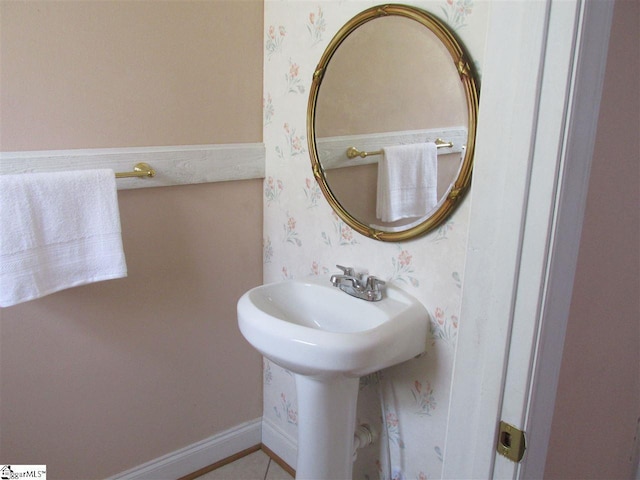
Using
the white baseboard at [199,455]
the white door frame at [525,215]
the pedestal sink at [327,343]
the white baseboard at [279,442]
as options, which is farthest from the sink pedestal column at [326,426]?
the white door frame at [525,215]

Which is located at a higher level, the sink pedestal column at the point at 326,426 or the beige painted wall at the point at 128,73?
the beige painted wall at the point at 128,73

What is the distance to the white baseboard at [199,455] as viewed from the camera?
1.77 meters

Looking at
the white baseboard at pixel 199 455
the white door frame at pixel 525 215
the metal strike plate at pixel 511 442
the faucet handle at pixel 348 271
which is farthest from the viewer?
the white baseboard at pixel 199 455

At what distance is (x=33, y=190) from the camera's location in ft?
4.26

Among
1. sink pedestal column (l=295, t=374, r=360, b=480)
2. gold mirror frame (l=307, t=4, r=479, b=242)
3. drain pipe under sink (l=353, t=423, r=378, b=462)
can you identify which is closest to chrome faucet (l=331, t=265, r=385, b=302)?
gold mirror frame (l=307, t=4, r=479, b=242)

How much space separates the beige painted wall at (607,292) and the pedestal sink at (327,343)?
45 cm

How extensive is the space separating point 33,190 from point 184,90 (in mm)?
548

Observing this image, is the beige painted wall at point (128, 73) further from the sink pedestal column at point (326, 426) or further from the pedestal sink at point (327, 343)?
the sink pedestal column at point (326, 426)

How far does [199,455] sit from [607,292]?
5.06 ft

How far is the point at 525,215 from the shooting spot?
0.62 meters

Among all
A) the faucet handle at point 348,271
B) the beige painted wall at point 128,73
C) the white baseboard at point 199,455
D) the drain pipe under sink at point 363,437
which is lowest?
the white baseboard at point 199,455

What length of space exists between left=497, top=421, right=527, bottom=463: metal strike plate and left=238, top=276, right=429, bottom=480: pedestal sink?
1.65 feet

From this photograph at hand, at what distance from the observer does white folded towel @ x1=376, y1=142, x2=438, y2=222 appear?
129 centimetres

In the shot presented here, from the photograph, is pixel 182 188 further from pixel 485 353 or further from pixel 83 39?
pixel 485 353
